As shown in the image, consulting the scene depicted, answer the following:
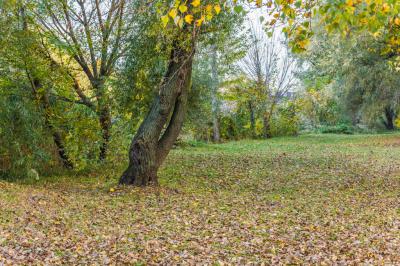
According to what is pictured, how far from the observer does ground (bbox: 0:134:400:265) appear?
5.06 metres

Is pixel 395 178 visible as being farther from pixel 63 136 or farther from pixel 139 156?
pixel 63 136

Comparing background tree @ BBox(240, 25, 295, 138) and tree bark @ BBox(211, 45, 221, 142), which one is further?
background tree @ BBox(240, 25, 295, 138)

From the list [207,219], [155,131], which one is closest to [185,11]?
[207,219]

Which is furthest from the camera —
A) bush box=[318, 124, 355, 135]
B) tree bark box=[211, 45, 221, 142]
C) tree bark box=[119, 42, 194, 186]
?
bush box=[318, 124, 355, 135]

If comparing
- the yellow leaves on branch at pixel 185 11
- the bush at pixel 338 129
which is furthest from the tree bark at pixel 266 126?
the yellow leaves on branch at pixel 185 11

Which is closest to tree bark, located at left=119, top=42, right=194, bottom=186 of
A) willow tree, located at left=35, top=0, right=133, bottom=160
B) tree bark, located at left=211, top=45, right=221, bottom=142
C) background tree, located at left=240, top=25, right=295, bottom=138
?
willow tree, located at left=35, top=0, right=133, bottom=160

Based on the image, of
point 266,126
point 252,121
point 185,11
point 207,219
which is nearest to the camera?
point 185,11

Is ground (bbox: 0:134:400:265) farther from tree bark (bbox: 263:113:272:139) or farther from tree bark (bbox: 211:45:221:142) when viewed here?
tree bark (bbox: 263:113:272:139)

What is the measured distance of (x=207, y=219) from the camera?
22.8 ft

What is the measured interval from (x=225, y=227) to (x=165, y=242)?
1169mm

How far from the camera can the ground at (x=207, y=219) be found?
5.06 metres

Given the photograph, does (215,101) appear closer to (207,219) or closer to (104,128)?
(104,128)

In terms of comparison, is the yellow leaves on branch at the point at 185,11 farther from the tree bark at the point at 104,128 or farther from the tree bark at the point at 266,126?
the tree bark at the point at 266,126

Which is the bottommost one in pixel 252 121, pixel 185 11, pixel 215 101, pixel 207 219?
pixel 207 219
